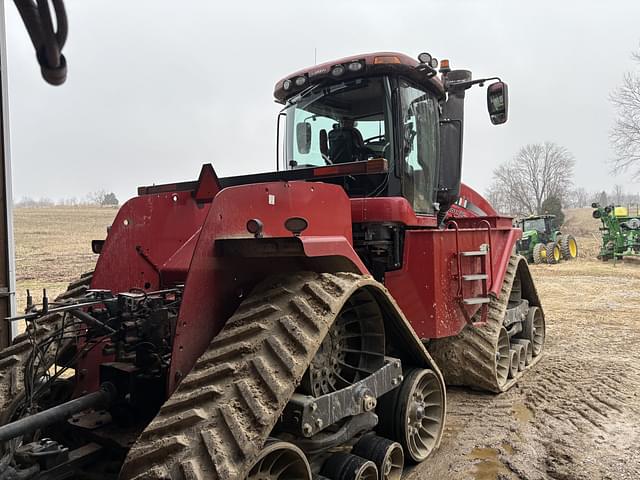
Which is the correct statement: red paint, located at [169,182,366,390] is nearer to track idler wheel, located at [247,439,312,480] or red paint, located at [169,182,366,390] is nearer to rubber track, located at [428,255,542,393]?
track idler wheel, located at [247,439,312,480]

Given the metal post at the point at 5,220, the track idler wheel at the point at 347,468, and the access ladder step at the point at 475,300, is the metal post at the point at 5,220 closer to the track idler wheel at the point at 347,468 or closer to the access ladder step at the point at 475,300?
the track idler wheel at the point at 347,468

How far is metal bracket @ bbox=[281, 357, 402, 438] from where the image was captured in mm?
2650

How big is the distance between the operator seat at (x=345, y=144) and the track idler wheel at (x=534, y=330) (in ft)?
12.1

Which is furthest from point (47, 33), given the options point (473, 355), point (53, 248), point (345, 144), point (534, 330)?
point (53, 248)

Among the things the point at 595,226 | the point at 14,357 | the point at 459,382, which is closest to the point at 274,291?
the point at 14,357

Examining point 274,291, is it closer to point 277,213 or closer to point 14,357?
point 277,213

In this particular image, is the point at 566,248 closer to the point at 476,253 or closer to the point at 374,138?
the point at 476,253

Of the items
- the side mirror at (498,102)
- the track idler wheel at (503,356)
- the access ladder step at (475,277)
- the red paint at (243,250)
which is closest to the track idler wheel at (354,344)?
the red paint at (243,250)

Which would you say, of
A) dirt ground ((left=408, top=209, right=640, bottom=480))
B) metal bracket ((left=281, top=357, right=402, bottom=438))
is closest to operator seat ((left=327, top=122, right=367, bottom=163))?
metal bracket ((left=281, top=357, right=402, bottom=438))

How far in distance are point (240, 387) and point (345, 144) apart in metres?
3.06

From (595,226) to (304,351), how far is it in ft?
156

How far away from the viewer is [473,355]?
17.3 feet

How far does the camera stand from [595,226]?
4394cm

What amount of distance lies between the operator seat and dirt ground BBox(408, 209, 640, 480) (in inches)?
101
